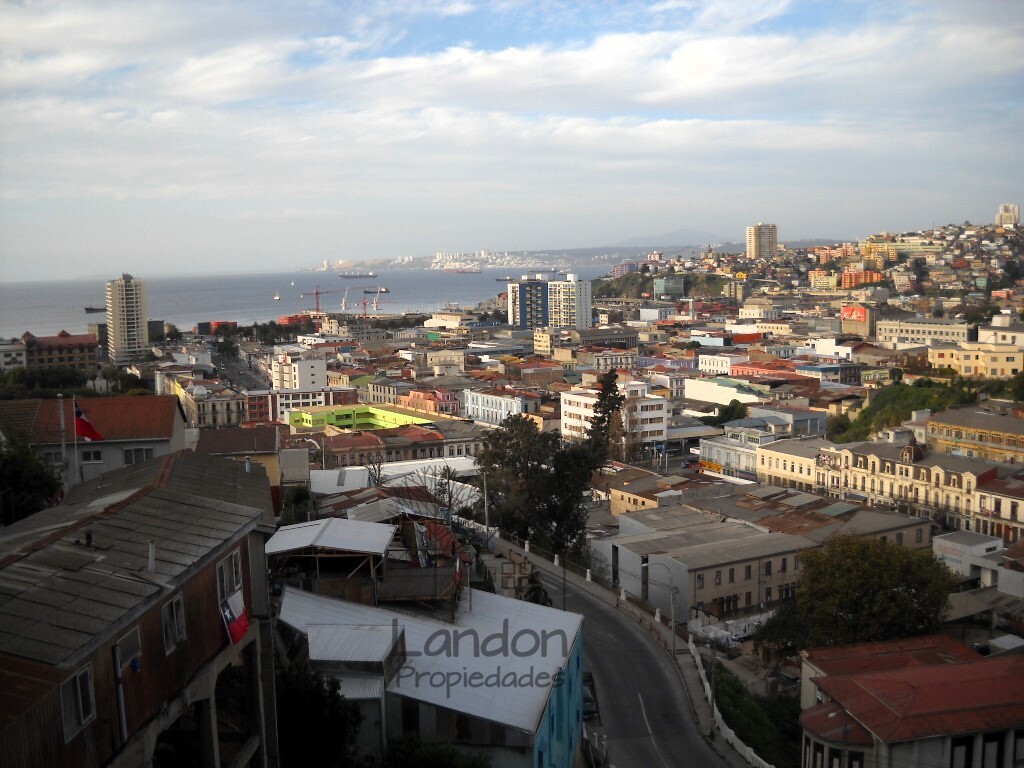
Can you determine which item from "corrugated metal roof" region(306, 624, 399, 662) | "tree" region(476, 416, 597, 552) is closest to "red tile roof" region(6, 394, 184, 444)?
"tree" region(476, 416, 597, 552)

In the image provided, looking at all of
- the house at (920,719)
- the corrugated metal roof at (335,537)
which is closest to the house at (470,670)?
the corrugated metal roof at (335,537)

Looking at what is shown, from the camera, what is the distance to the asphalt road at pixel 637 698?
552 centimetres

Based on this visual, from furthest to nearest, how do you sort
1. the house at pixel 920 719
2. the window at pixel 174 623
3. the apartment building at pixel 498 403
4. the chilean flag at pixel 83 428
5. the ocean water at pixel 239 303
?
1. the ocean water at pixel 239 303
2. the apartment building at pixel 498 403
3. the chilean flag at pixel 83 428
4. the house at pixel 920 719
5. the window at pixel 174 623

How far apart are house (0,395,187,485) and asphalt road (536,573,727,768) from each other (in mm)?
3319

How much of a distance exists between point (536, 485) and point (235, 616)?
26.1 feet

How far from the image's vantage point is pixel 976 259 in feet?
190

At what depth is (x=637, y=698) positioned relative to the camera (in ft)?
20.1

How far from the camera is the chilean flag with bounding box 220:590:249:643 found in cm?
302

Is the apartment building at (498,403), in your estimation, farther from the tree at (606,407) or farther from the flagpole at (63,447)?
the flagpole at (63,447)

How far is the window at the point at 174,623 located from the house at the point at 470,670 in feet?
5.06

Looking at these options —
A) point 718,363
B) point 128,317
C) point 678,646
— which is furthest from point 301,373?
point 678,646

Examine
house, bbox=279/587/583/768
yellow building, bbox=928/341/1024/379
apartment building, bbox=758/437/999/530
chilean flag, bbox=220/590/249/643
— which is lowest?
apartment building, bbox=758/437/999/530

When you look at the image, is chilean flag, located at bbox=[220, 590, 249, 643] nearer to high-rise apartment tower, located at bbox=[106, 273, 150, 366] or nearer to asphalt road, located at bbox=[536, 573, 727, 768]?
asphalt road, located at bbox=[536, 573, 727, 768]

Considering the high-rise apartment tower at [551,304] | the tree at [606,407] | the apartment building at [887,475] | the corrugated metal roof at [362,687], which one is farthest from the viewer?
the high-rise apartment tower at [551,304]
